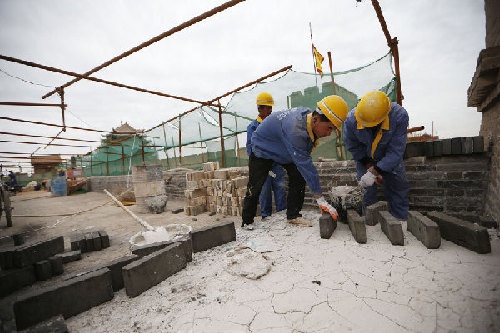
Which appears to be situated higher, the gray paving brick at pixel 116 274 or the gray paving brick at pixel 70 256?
the gray paving brick at pixel 116 274

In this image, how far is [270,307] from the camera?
137cm

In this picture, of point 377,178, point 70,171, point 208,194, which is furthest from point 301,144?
point 70,171

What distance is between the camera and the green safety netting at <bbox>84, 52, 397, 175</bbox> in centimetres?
381

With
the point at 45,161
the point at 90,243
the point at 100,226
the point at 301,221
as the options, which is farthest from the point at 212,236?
the point at 45,161

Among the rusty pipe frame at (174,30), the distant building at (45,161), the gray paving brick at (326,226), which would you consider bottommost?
the gray paving brick at (326,226)

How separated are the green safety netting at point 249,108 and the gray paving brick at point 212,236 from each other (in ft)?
9.72

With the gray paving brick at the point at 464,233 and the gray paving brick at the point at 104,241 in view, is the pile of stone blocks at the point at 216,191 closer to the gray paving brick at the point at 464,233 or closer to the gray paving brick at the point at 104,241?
the gray paving brick at the point at 104,241

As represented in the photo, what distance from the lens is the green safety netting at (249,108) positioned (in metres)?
3.81

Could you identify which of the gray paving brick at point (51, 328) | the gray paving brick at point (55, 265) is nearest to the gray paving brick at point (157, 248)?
the gray paving brick at point (51, 328)

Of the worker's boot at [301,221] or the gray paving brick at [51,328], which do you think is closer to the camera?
the gray paving brick at [51,328]

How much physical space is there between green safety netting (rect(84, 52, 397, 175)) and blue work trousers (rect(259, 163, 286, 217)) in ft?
5.27

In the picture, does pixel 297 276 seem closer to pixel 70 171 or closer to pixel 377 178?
pixel 377 178

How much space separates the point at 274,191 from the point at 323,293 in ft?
7.71

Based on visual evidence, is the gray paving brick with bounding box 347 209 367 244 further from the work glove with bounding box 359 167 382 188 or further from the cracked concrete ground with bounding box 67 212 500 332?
the work glove with bounding box 359 167 382 188
